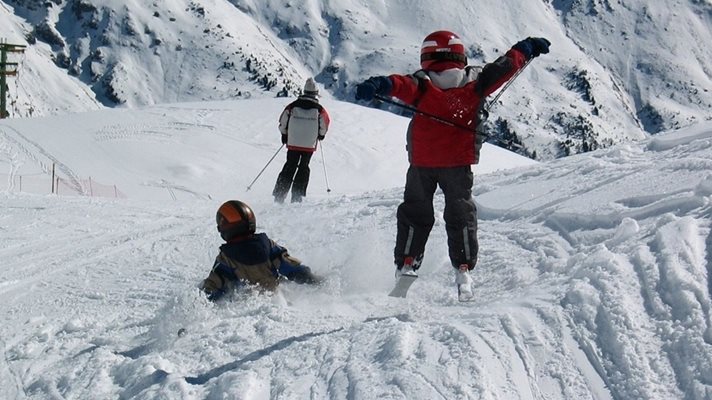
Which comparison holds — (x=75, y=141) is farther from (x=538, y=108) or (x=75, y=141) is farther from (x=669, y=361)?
(x=538, y=108)

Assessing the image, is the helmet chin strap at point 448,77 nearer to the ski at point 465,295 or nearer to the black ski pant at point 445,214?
the black ski pant at point 445,214

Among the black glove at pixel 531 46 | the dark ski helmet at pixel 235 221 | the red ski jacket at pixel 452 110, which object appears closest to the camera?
the red ski jacket at pixel 452 110

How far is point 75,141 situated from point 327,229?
58.0 feet

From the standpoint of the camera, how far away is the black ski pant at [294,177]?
1148 cm

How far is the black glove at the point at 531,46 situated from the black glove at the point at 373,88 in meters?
1.02

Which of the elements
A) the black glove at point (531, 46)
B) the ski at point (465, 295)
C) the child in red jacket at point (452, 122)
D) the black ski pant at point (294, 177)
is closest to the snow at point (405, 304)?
the ski at point (465, 295)

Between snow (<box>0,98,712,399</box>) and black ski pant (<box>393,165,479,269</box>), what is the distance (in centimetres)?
29

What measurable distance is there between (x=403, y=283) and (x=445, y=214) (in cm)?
53

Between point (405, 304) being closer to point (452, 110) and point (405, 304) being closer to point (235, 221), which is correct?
point (452, 110)

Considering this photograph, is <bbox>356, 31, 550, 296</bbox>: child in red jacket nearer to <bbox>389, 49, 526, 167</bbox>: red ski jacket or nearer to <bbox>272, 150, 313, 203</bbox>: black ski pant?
<bbox>389, 49, 526, 167</bbox>: red ski jacket

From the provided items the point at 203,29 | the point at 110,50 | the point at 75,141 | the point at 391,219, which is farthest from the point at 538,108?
the point at 391,219

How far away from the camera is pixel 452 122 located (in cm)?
512

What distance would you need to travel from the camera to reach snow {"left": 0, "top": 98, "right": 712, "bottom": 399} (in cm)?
373

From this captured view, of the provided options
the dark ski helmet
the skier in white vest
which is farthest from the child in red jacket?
the skier in white vest
